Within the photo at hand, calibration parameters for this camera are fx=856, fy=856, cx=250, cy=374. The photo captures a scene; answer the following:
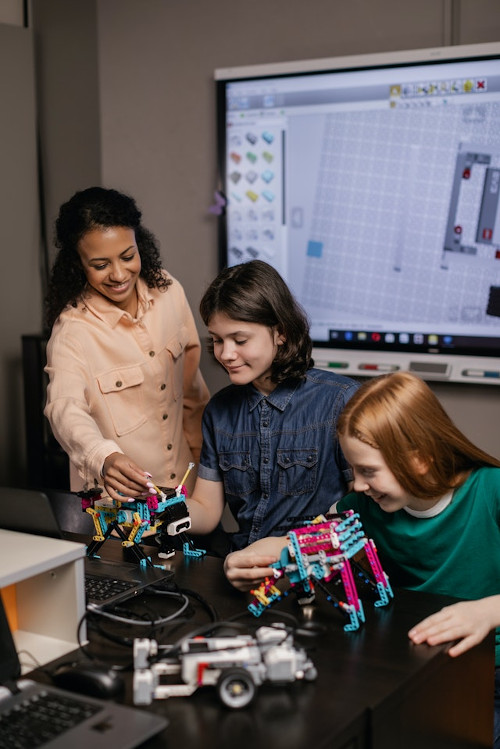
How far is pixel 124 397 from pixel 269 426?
49cm

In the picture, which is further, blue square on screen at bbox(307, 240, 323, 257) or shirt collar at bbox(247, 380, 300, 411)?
blue square on screen at bbox(307, 240, 323, 257)

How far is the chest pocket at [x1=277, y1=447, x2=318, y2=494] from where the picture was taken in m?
1.95

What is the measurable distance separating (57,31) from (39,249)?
103 centimetres

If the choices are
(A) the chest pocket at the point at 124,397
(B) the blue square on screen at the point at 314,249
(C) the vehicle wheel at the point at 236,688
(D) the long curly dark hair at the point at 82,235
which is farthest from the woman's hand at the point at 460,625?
(B) the blue square on screen at the point at 314,249

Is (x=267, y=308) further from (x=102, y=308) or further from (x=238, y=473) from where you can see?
(x=102, y=308)

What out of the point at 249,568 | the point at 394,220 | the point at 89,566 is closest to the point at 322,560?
the point at 249,568

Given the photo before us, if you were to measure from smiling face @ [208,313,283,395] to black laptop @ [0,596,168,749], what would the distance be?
2.83ft

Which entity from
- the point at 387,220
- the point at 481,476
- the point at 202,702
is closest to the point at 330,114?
the point at 387,220

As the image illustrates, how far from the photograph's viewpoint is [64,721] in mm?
1034

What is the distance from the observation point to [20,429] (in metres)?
4.08

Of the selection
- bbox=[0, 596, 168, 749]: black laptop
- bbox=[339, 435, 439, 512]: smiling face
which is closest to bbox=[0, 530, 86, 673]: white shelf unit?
bbox=[0, 596, 168, 749]: black laptop

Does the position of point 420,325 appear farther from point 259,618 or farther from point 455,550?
point 259,618

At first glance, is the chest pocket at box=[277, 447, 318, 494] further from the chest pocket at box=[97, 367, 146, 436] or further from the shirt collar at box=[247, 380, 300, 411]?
the chest pocket at box=[97, 367, 146, 436]

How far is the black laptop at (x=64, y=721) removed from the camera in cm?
99
